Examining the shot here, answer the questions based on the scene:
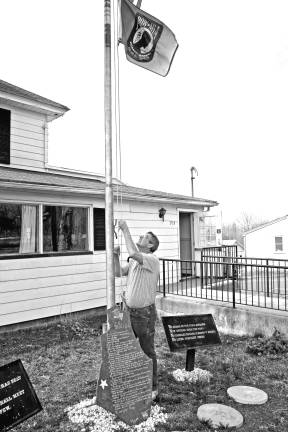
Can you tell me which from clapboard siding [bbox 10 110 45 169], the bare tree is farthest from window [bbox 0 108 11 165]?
the bare tree

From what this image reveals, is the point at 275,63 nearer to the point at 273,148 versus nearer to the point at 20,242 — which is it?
the point at 20,242

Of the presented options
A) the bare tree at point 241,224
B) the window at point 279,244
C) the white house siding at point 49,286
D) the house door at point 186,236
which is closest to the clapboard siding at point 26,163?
the white house siding at point 49,286

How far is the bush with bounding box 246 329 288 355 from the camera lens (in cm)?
518

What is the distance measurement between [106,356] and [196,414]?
107 centimetres

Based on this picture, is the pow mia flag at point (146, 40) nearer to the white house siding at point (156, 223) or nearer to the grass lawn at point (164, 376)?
the grass lawn at point (164, 376)

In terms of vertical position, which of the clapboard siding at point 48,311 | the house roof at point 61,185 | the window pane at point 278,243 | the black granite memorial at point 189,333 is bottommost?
the clapboard siding at point 48,311

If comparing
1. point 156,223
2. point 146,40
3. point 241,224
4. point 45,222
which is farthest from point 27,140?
point 241,224

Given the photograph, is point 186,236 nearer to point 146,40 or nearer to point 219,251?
point 219,251

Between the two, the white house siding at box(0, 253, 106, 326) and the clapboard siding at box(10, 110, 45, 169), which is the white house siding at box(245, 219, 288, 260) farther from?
the clapboard siding at box(10, 110, 45, 169)

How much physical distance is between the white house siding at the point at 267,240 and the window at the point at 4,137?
23834 millimetres

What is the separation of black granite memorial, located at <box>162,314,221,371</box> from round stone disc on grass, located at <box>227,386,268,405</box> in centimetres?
63

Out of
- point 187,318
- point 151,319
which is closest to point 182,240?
point 187,318

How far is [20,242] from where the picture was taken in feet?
22.1

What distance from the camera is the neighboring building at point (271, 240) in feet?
89.5
